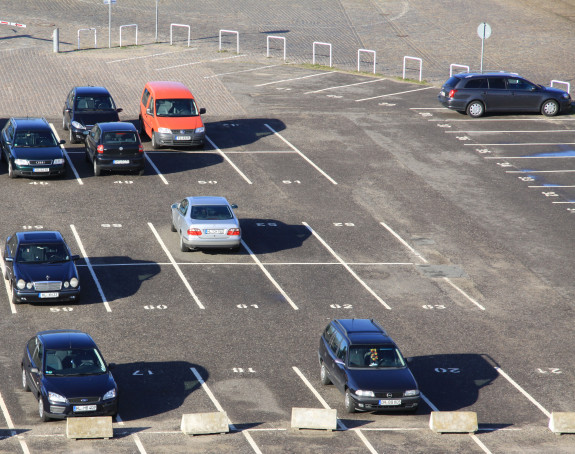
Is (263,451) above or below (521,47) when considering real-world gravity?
below

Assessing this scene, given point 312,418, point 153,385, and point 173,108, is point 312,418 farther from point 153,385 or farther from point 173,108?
point 173,108

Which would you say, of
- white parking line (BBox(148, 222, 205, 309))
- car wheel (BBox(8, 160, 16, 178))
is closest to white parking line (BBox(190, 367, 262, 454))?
white parking line (BBox(148, 222, 205, 309))

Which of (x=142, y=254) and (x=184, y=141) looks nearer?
(x=142, y=254)

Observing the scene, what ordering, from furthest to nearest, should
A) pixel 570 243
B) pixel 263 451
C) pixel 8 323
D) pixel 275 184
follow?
pixel 275 184, pixel 570 243, pixel 8 323, pixel 263 451

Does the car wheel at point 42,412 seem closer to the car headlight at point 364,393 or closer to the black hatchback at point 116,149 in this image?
the car headlight at point 364,393

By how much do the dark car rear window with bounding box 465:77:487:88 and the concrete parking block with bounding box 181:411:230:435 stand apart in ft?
91.2

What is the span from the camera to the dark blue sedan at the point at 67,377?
62.5 ft

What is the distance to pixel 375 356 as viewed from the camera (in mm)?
20672

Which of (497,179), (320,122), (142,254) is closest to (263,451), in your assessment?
(142,254)

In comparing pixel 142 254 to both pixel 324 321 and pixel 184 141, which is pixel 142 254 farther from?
pixel 184 141

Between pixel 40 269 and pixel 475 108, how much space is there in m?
24.1

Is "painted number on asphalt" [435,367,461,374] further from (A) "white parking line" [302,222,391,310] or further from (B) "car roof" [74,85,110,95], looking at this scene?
(B) "car roof" [74,85,110,95]

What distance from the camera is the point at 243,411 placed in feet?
65.7

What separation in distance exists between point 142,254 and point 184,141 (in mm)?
9842
